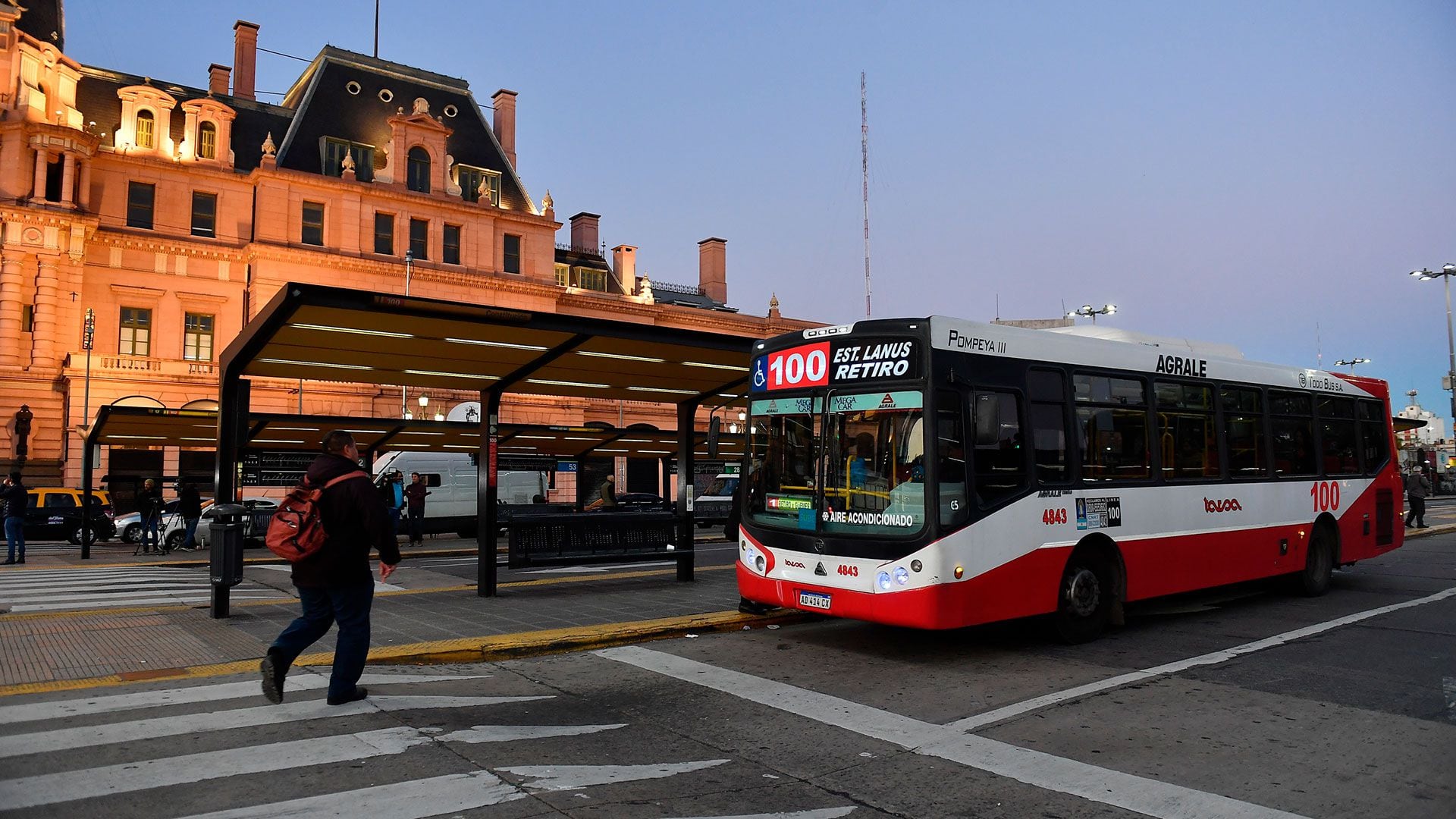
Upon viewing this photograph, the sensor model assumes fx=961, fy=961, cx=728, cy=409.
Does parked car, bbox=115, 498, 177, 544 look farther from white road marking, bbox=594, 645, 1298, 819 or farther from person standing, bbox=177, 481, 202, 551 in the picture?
white road marking, bbox=594, 645, 1298, 819

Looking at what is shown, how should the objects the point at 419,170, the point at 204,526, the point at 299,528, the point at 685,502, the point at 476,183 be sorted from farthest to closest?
the point at 476,183 < the point at 419,170 < the point at 204,526 < the point at 685,502 < the point at 299,528

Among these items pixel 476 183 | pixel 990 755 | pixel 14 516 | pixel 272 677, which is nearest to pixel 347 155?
pixel 476 183

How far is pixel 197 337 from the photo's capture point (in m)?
43.9

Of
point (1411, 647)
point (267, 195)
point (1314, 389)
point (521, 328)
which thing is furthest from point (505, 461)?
point (267, 195)

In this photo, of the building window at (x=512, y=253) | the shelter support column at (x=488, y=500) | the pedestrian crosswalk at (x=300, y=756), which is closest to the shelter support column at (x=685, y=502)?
the shelter support column at (x=488, y=500)

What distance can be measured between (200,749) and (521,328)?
6717 millimetres

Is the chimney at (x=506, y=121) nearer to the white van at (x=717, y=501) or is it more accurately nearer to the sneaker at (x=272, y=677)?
the white van at (x=717, y=501)

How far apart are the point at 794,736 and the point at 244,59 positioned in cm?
5578

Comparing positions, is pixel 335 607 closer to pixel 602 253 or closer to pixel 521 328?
pixel 521 328

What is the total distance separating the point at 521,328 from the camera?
458 inches

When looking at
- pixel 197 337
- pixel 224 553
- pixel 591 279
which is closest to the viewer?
pixel 224 553

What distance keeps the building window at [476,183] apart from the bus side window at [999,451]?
46.3 m

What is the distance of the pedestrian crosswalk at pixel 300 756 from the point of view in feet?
15.7

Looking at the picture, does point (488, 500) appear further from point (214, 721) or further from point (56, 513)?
point (56, 513)
